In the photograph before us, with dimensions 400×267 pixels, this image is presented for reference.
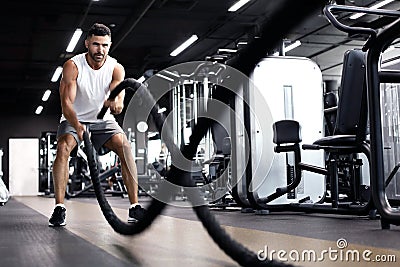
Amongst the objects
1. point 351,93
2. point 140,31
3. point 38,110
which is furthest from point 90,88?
point 38,110

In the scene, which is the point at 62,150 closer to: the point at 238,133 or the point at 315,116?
the point at 238,133

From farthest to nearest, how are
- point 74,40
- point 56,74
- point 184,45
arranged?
point 56,74 < point 184,45 < point 74,40

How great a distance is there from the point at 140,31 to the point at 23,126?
28.4 ft

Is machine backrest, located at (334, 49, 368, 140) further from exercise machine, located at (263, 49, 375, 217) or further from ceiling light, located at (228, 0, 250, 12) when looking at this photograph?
ceiling light, located at (228, 0, 250, 12)

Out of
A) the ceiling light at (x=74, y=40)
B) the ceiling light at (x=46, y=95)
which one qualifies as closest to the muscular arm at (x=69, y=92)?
the ceiling light at (x=74, y=40)

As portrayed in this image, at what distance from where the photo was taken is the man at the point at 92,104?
281cm

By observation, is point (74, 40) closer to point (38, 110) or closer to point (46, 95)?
point (46, 95)

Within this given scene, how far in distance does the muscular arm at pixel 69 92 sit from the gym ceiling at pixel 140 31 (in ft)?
A: 13.1

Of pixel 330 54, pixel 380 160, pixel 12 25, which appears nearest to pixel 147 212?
pixel 380 160

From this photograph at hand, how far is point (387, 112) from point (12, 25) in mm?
7218

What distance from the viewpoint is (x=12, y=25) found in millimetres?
9258

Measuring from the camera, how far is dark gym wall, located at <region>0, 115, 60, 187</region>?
16.8 metres

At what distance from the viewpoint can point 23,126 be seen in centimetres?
1725

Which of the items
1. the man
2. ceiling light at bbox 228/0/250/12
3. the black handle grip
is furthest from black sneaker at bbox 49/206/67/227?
ceiling light at bbox 228/0/250/12
